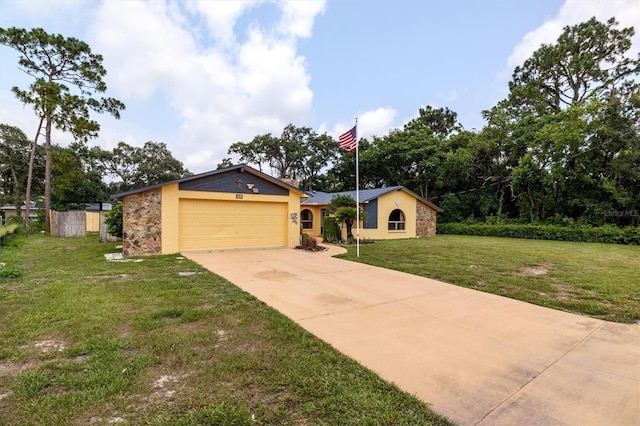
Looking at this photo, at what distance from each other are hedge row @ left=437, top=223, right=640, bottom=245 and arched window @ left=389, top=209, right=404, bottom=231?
6000 millimetres

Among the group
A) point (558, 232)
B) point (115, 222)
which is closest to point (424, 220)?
point (558, 232)

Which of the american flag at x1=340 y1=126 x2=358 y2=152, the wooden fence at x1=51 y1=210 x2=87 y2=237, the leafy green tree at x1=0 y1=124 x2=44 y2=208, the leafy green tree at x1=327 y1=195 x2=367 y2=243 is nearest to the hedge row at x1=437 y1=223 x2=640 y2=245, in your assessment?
the leafy green tree at x1=327 y1=195 x2=367 y2=243

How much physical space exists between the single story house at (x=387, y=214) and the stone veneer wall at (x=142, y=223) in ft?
29.3

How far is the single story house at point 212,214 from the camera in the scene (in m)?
9.93

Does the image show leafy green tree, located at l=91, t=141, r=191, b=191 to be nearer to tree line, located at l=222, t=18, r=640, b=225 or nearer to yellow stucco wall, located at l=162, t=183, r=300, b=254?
tree line, located at l=222, t=18, r=640, b=225

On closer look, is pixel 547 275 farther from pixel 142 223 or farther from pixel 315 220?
pixel 315 220

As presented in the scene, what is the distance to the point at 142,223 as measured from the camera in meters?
9.95

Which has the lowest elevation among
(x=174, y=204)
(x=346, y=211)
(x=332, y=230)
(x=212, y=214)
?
(x=332, y=230)

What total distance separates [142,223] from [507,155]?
23.8 metres

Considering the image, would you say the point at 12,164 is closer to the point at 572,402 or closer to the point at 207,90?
the point at 207,90

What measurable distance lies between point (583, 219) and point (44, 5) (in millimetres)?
26425

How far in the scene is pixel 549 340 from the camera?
3.65 m

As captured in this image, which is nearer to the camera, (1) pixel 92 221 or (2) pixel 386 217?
(2) pixel 386 217

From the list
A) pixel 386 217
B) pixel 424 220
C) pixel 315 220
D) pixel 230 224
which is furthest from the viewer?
pixel 424 220
